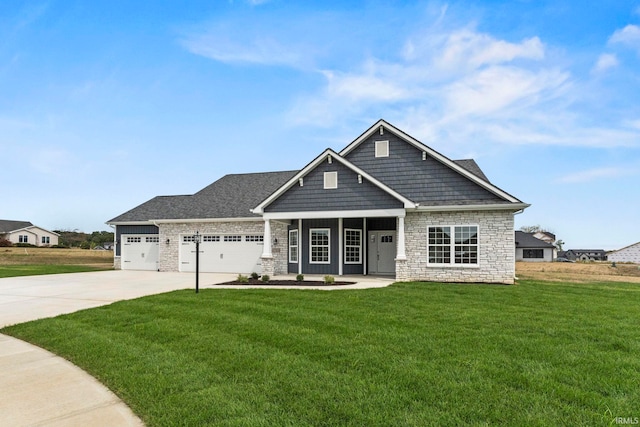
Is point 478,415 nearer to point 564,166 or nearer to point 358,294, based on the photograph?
point 358,294

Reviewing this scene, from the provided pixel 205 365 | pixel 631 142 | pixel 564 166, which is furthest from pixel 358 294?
pixel 631 142

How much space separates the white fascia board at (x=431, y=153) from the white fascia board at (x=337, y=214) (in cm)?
323

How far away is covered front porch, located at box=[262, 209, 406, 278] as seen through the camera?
1852 cm

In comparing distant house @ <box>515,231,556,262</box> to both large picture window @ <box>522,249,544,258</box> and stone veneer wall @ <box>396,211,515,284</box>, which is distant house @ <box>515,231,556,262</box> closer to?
large picture window @ <box>522,249,544,258</box>

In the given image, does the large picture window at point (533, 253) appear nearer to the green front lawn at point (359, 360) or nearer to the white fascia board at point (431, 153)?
the white fascia board at point (431, 153)

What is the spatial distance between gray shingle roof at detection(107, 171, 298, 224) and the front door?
6.43 metres

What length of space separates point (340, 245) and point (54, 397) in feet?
47.7

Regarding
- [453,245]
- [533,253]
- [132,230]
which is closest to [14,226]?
[132,230]

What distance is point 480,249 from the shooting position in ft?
53.0

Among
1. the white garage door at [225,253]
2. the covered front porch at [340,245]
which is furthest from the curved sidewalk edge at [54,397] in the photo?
the white garage door at [225,253]

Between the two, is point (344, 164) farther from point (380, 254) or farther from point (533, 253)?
point (533, 253)

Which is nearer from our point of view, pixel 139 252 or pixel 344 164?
pixel 344 164

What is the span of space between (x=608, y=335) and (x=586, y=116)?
1285 centimetres

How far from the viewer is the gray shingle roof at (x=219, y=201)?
22.1 m
